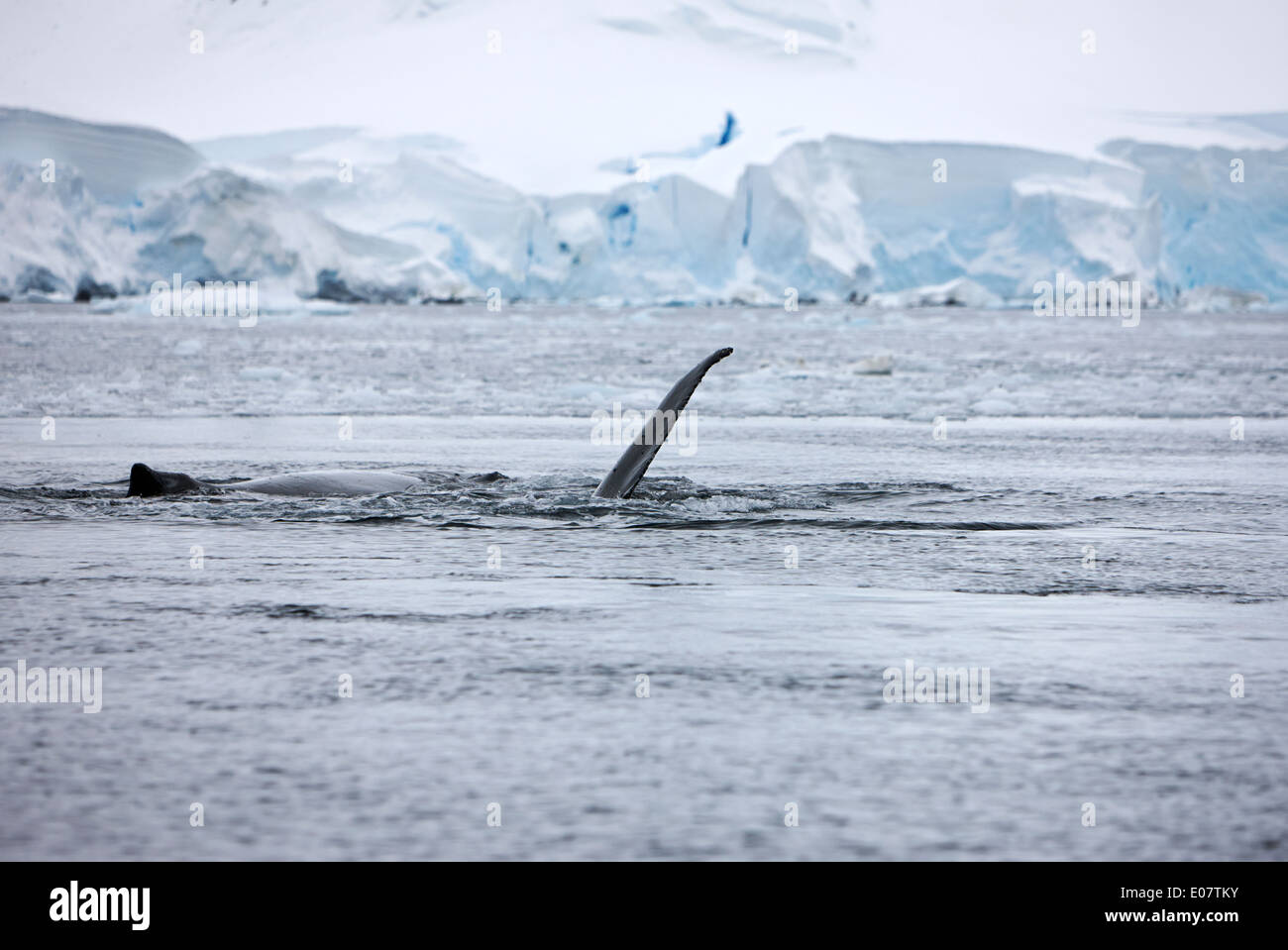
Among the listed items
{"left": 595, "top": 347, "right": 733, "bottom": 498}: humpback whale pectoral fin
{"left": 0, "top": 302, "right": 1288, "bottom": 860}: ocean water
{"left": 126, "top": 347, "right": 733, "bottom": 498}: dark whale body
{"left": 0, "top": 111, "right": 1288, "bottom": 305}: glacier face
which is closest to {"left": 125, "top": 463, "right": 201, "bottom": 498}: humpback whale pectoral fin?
{"left": 126, "top": 347, "right": 733, "bottom": 498}: dark whale body

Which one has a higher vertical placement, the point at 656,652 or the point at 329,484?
the point at 329,484

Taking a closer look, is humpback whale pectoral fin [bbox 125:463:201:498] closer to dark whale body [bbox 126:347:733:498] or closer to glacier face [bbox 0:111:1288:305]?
dark whale body [bbox 126:347:733:498]

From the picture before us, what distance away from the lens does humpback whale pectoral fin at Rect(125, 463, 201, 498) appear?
9.04m

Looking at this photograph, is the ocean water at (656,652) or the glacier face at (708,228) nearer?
the ocean water at (656,652)

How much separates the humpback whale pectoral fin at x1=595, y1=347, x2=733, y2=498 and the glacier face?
66.5m

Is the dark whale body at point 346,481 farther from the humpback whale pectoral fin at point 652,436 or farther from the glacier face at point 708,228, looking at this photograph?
the glacier face at point 708,228

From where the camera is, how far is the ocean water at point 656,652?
11.1 feet

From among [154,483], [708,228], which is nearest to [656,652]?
[154,483]

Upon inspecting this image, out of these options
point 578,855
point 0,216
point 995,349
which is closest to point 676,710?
point 578,855

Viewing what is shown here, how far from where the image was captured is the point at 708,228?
8106cm

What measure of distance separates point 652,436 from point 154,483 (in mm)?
3150

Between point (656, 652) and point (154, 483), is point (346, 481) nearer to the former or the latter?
point (154, 483)

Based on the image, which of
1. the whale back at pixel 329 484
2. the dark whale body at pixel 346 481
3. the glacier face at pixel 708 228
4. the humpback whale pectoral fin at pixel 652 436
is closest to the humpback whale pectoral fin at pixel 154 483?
the dark whale body at pixel 346 481
